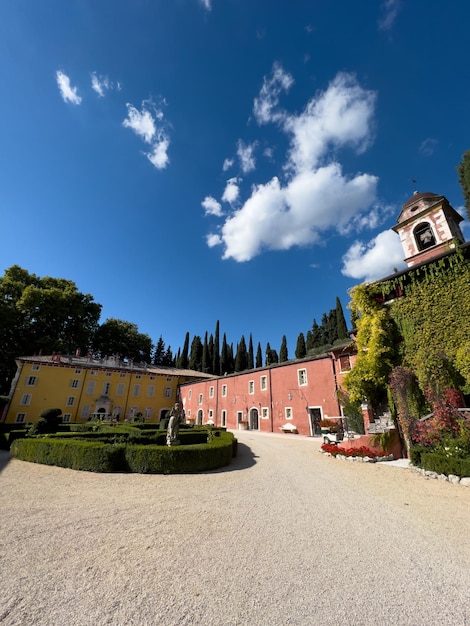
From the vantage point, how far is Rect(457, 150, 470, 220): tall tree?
2047cm

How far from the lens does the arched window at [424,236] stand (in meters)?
15.8

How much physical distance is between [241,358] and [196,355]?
9743 mm

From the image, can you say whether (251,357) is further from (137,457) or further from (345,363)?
(137,457)

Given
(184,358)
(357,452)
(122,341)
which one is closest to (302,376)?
(357,452)

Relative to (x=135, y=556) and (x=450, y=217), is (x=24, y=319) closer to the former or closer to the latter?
(x=135, y=556)

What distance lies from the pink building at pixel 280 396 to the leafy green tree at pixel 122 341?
19835mm

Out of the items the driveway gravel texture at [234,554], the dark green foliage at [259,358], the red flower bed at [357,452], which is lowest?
the driveway gravel texture at [234,554]

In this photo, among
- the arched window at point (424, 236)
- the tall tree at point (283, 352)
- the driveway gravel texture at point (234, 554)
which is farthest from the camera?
the tall tree at point (283, 352)

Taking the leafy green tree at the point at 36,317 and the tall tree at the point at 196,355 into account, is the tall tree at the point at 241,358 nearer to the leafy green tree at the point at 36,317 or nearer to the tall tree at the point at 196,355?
the tall tree at the point at 196,355

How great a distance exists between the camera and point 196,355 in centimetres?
5566

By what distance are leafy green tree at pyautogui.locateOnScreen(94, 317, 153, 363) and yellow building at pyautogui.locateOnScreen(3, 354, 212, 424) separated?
10.0 metres

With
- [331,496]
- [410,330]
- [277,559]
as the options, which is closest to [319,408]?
[410,330]

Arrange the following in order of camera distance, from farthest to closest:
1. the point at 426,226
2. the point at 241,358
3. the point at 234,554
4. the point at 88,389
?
the point at 241,358
the point at 88,389
the point at 426,226
the point at 234,554

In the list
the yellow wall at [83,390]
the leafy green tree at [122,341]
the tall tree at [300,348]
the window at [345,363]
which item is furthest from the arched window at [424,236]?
the leafy green tree at [122,341]
